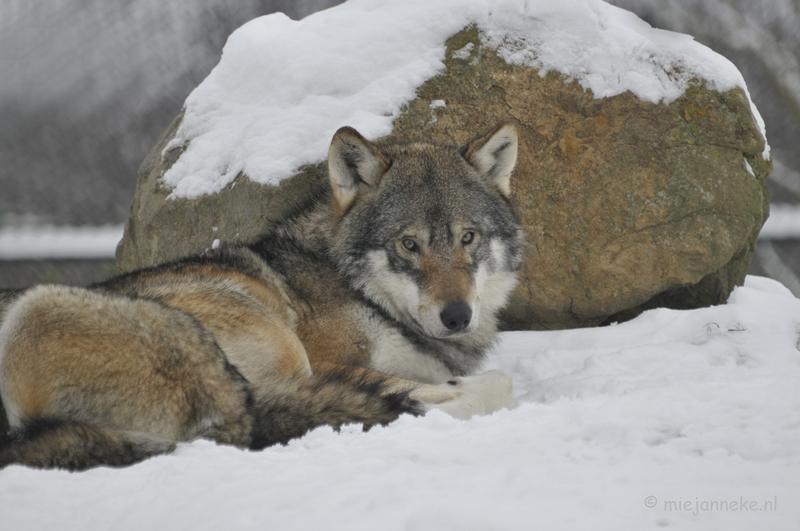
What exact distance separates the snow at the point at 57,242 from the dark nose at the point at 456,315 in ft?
21.9

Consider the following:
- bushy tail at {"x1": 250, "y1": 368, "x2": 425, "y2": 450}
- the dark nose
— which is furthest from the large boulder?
bushy tail at {"x1": 250, "y1": 368, "x2": 425, "y2": 450}

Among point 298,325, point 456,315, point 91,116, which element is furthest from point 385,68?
point 91,116

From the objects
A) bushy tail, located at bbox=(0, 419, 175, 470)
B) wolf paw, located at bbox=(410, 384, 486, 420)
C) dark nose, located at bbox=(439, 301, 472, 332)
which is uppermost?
bushy tail, located at bbox=(0, 419, 175, 470)

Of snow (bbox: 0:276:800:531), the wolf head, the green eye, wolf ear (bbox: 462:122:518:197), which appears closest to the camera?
snow (bbox: 0:276:800:531)

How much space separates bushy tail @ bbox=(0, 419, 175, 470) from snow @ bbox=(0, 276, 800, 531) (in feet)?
0.43

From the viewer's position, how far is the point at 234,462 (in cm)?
238

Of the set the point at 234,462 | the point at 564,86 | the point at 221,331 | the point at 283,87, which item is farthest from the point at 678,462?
the point at 283,87

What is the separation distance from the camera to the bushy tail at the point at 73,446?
2.41 m

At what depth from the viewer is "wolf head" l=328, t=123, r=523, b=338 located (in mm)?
3736

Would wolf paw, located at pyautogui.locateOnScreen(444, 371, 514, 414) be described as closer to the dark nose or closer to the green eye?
the dark nose

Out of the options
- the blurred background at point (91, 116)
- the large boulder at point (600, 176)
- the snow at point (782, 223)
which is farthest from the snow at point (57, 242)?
the snow at point (782, 223)

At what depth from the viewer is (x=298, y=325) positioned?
3867 millimetres

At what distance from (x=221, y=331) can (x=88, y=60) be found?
7198 mm

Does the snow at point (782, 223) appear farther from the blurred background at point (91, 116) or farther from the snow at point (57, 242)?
the snow at point (57, 242)
